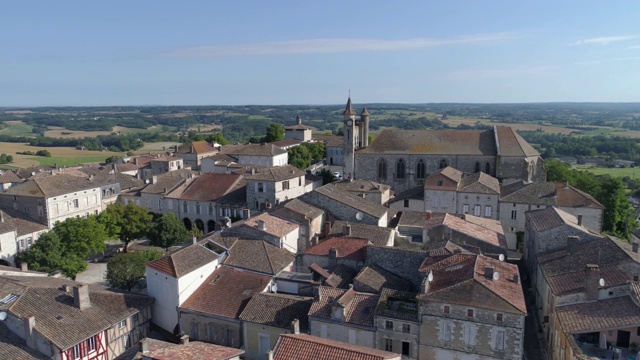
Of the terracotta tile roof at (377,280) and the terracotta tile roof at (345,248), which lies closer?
the terracotta tile roof at (377,280)

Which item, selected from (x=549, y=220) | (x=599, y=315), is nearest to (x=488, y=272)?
(x=599, y=315)

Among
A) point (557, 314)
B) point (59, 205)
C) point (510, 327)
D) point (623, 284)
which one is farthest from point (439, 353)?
point (59, 205)

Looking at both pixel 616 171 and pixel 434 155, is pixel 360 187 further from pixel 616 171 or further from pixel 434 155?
pixel 616 171

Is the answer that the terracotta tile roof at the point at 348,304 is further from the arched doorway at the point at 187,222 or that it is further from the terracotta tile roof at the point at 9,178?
the terracotta tile roof at the point at 9,178

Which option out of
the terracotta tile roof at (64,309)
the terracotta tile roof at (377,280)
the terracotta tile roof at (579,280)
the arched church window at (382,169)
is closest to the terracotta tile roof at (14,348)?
the terracotta tile roof at (64,309)

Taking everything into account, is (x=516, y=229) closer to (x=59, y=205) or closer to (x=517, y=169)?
(x=517, y=169)

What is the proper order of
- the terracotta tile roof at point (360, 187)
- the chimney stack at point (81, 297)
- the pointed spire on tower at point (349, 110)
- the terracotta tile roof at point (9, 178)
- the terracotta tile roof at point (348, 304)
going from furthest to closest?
1. the terracotta tile roof at point (9, 178)
2. the pointed spire on tower at point (349, 110)
3. the terracotta tile roof at point (360, 187)
4. the chimney stack at point (81, 297)
5. the terracotta tile roof at point (348, 304)
